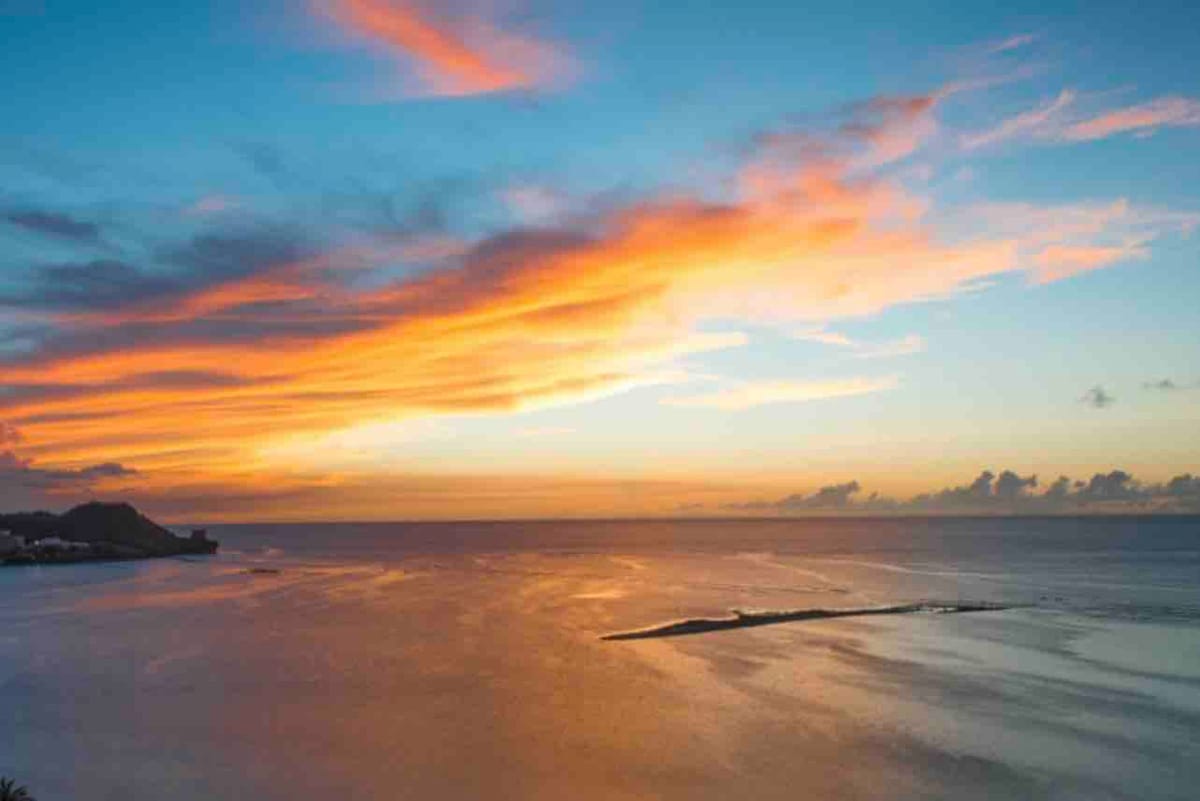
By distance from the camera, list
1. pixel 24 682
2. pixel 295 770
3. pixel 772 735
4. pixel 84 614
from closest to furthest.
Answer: pixel 295 770, pixel 772 735, pixel 24 682, pixel 84 614

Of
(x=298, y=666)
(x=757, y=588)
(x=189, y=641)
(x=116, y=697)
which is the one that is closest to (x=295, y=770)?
(x=116, y=697)

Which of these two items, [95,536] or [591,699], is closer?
[591,699]

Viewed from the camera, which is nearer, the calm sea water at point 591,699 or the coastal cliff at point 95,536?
the calm sea water at point 591,699

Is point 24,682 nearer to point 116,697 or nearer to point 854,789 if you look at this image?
point 116,697

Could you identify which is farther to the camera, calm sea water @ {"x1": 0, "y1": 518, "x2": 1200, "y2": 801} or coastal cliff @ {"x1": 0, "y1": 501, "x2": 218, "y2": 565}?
coastal cliff @ {"x1": 0, "y1": 501, "x2": 218, "y2": 565}
